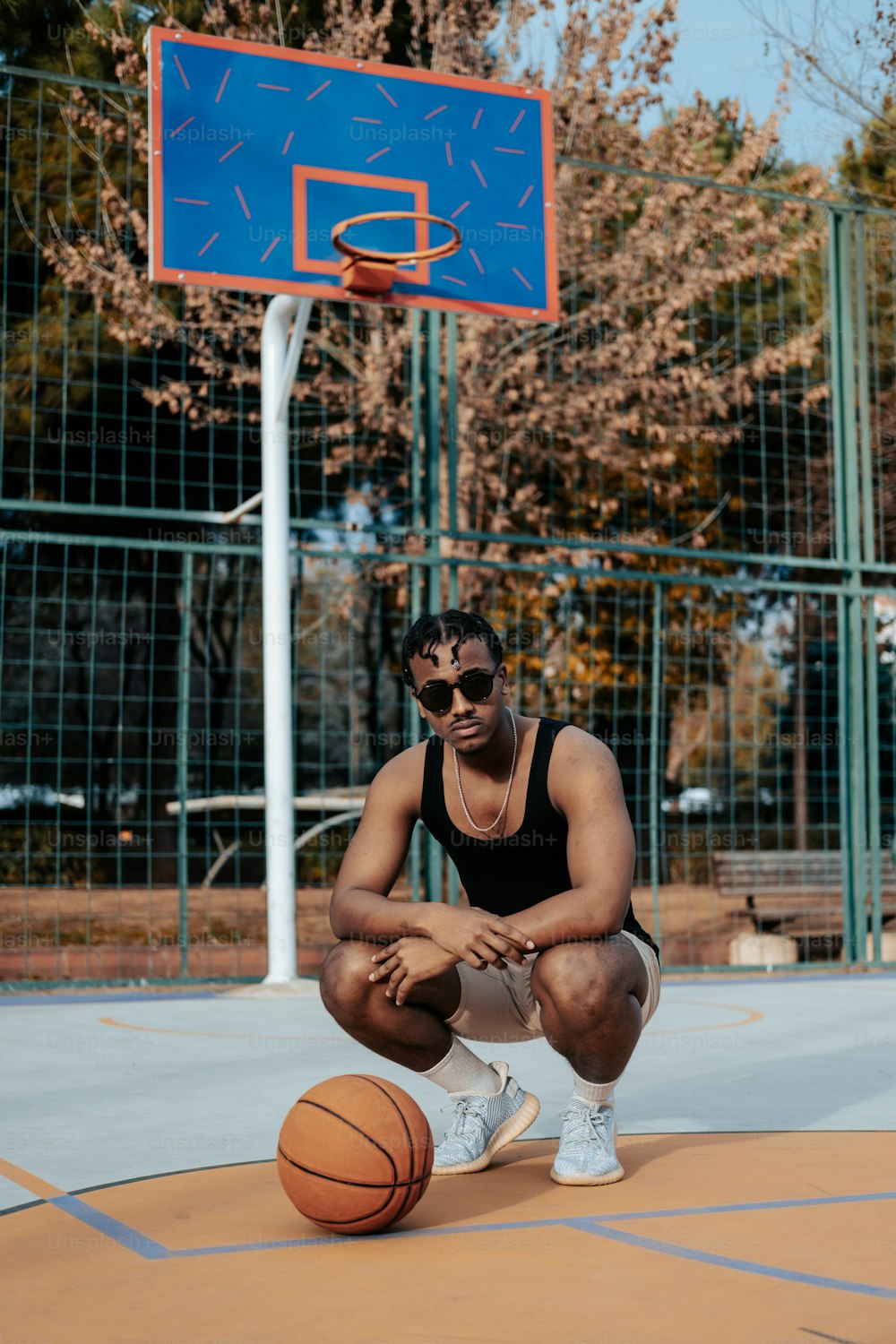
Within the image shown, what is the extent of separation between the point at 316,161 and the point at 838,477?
4301 millimetres

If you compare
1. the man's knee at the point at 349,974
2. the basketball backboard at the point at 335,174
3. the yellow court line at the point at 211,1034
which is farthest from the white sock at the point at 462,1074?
the basketball backboard at the point at 335,174

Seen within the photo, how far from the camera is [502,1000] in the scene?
361cm

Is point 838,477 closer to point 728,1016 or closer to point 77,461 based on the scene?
point 728,1016

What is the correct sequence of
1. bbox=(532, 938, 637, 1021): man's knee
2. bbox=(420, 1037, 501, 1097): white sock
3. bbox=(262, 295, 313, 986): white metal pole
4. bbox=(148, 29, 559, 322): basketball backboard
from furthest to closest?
bbox=(262, 295, 313, 986): white metal pole → bbox=(148, 29, 559, 322): basketball backboard → bbox=(420, 1037, 501, 1097): white sock → bbox=(532, 938, 637, 1021): man's knee

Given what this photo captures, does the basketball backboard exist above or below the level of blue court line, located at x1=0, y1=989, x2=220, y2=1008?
above

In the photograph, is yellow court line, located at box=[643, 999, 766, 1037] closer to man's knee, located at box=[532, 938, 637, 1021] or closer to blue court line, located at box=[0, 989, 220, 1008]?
blue court line, located at box=[0, 989, 220, 1008]

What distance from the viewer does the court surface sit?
2.38 meters

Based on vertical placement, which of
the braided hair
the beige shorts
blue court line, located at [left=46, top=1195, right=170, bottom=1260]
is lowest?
blue court line, located at [left=46, top=1195, right=170, bottom=1260]

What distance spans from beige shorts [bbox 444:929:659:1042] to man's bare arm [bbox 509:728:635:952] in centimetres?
24

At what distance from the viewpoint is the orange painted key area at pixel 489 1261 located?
2342 mm

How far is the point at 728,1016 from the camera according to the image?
→ 7137 millimetres

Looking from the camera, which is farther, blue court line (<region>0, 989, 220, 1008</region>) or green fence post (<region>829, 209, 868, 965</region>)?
green fence post (<region>829, 209, 868, 965</region>)

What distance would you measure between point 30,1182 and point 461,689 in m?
1.42

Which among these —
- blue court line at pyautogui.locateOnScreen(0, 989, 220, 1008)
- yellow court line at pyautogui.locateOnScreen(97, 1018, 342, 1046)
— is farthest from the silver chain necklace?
blue court line at pyautogui.locateOnScreen(0, 989, 220, 1008)
